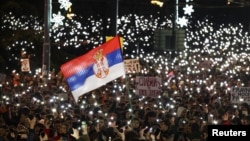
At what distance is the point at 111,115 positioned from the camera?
50.9ft

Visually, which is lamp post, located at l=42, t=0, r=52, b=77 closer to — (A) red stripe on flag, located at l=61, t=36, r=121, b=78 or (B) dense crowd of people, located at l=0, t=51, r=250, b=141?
(B) dense crowd of people, located at l=0, t=51, r=250, b=141

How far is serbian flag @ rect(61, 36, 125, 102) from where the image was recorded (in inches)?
584

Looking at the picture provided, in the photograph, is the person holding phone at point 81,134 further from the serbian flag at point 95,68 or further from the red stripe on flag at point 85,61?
the red stripe on flag at point 85,61

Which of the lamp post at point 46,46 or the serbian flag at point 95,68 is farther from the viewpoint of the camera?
the lamp post at point 46,46

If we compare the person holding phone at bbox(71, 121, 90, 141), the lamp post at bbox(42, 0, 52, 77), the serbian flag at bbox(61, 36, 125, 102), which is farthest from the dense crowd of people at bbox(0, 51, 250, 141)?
the serbian flag at bbox(61, 36, 125, 102)

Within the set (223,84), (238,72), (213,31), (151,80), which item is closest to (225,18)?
(213,31)

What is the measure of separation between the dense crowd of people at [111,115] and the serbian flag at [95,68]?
770 millimetres

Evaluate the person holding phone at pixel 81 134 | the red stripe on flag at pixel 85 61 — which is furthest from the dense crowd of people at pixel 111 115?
the red stripe on flag at pixel 85 61

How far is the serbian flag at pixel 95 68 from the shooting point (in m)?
14.8

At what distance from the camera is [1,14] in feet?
98.6

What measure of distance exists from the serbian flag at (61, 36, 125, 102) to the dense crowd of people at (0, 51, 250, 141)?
2.53ft

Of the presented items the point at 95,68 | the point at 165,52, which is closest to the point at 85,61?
the point at 95,68

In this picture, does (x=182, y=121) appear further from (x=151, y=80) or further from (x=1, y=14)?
(x=1, y=14)

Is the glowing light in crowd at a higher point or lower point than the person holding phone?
higher
